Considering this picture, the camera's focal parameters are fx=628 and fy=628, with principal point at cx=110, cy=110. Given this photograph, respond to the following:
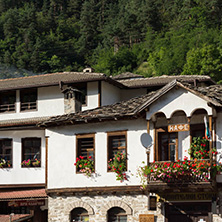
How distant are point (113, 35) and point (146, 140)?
90.8 metres

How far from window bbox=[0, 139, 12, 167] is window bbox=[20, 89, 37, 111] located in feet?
10.8

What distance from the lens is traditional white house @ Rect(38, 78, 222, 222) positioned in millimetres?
25469

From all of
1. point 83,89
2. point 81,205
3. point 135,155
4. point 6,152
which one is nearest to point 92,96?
point 83,89

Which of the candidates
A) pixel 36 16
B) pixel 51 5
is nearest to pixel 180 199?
pixel 36 16

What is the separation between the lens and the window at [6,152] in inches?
1262

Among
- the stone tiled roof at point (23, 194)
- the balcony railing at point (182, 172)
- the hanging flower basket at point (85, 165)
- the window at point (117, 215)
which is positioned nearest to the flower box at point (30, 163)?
the stone tiled roof at point (23, 194)

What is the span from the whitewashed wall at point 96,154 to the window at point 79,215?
3.67 ft

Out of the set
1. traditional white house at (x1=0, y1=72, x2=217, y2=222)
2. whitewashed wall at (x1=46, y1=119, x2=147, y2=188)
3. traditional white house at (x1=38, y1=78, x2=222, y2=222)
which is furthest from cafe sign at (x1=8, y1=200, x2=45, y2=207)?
whitewashed wall at (x1=46, y1=119, x2=147, y2=188)

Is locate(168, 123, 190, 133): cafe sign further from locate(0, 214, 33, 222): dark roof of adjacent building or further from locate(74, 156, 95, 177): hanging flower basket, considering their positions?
locate(0, 214, 33, 222): dark roof of adjacent building

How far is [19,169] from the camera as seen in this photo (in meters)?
31.8

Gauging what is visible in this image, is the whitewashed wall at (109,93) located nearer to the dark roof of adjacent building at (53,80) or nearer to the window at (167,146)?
the dark roof of adjacent building at (53,80)

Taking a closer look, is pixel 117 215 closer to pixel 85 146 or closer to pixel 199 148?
pixel 85 146

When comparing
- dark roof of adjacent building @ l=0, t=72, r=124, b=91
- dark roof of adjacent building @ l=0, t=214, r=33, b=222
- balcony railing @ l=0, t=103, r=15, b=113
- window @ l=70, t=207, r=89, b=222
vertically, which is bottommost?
dark roof of adjacent building @ l=0, t=214, r=33, b=222

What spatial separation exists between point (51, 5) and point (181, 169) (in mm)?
121046
